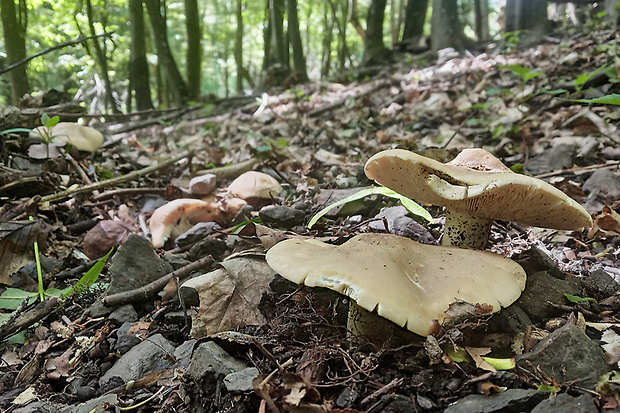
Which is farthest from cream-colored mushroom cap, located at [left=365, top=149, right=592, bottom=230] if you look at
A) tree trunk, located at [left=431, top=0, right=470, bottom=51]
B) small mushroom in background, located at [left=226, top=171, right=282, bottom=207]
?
tree trunk, located at [left=431, top=0, right=470, bottom=51]

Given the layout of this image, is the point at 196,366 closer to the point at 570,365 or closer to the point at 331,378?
the point at 331,378

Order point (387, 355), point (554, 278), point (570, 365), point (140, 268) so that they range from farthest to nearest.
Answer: point (140, 268), point (554, 278), point (387, 355), point (570, 365)

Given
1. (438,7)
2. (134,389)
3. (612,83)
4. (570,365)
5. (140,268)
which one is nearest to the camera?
(570,365)

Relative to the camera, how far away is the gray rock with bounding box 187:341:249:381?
1585 millimetres

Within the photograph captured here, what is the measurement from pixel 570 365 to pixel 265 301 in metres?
1.30

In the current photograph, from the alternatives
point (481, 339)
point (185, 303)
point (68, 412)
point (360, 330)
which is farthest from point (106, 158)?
point (481, 339)

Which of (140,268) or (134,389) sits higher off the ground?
(140,268)

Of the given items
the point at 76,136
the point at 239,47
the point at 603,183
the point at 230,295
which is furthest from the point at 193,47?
the point at 230,295

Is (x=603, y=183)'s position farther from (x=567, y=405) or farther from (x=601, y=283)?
(x=567, y=405)

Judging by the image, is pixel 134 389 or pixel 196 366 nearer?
pixel 196 366

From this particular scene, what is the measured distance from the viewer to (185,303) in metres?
2.27

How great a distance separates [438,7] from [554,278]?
11063 mm

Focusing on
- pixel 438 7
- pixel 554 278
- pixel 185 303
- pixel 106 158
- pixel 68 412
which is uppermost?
pixel 438 7

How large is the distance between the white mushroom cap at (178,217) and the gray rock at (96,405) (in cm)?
153
